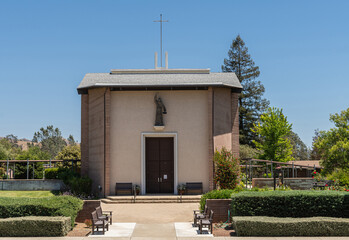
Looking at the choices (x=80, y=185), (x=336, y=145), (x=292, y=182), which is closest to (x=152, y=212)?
(x=80, y=185)

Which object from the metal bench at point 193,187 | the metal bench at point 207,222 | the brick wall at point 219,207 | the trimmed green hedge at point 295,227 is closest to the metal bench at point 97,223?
the metal bench at point 207,222

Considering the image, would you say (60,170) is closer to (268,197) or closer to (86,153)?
(86,153)

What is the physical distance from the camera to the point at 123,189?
21.2 metres

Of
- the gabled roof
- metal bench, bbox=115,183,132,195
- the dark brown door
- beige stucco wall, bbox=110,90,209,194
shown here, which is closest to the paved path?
metal bench, bbox=115,183,132,195

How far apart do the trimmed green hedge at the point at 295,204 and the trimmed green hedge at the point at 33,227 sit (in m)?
5.90

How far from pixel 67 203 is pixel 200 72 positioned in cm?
1303

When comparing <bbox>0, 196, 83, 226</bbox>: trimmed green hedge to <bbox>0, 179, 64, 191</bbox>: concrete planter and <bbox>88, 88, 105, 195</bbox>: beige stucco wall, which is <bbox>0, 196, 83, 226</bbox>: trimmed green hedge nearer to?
<bbox>88, 88, 105, 195</bbox>: beige stucco wall

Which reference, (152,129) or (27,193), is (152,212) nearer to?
(152,129)

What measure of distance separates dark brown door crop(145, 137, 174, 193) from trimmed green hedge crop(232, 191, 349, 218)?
8949mm

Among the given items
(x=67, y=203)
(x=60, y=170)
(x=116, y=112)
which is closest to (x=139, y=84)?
(x=116, y=112)

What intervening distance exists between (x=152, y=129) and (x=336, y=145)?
1277 centimetres

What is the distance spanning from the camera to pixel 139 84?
21.4 meters

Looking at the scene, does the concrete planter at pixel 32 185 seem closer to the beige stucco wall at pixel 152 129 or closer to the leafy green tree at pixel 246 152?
the beige stucco wall at pixel 152 129

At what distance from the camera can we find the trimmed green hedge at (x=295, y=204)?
13.2 metres
